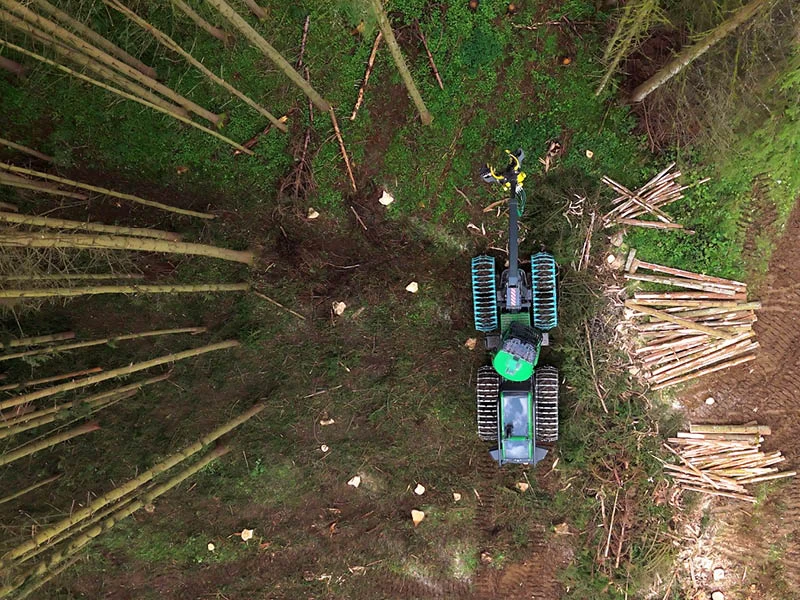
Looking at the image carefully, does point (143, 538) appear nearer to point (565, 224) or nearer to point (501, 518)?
point (501, 518)

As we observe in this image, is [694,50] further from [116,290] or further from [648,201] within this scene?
[116,290]

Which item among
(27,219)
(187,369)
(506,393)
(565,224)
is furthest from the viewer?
(187,369)

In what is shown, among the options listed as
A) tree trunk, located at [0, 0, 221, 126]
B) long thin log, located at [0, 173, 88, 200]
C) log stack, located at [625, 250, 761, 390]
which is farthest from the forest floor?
tree trunk, located at [0, 0, 221, 126]

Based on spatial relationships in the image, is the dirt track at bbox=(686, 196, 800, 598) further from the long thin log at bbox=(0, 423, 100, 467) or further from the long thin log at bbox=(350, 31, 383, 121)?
the long thin log at bbox=(0, 423, 100, 467)

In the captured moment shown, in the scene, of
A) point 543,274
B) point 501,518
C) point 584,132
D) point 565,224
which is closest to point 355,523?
point 501,518

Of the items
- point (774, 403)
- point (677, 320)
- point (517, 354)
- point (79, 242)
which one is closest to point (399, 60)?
point (517, 354)
